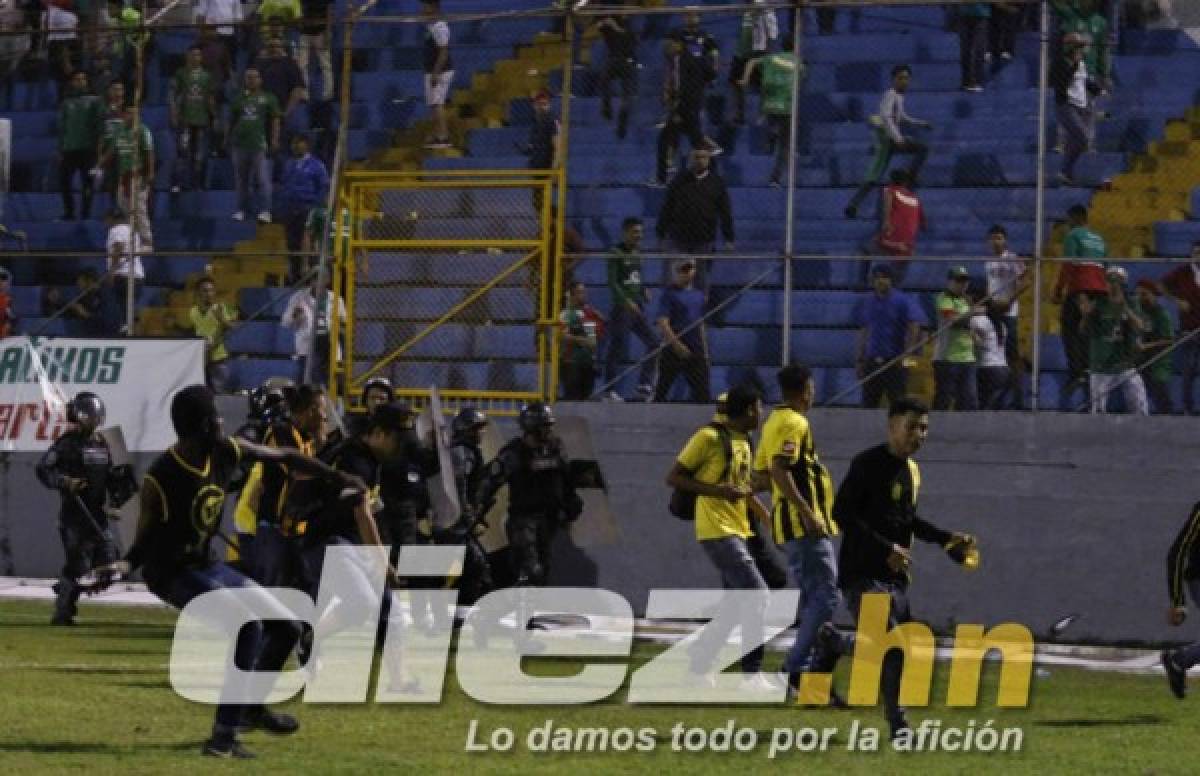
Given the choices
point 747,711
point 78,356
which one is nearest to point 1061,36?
point 747,711

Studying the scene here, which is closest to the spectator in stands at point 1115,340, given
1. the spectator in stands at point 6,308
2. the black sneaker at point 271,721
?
the black sneaker at point 271,721

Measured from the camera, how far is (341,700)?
14383 mm

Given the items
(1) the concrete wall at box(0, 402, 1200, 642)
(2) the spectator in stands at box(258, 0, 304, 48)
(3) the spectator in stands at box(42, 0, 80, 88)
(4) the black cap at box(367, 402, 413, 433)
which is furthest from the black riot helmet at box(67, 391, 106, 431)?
(4) the black cap at box(367, 402, 413, 433)

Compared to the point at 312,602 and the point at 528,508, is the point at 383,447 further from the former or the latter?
the point at 528,508

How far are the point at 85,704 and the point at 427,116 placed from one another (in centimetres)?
1073

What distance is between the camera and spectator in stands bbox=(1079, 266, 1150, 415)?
774 inches

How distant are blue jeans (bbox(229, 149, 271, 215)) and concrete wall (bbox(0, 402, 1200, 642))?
4917mm

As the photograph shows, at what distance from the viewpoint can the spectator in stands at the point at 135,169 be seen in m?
24.7

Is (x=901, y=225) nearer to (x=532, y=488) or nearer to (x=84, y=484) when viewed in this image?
(x=532, y=488)

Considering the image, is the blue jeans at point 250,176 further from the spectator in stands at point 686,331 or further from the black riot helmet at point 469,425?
the black riot helmet at point 469,425

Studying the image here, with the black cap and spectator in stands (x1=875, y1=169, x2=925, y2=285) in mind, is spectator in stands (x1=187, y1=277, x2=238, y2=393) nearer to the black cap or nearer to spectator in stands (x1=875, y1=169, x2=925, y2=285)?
spectator in stands (x1=875, y1=169, x2=925, y2=285)

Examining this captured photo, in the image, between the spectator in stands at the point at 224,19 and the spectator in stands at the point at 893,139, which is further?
the spectator in stands at the point at 224,19

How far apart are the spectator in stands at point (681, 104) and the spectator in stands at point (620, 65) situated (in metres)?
0.40

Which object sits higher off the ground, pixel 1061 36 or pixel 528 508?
pixel 1061 36
